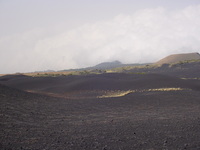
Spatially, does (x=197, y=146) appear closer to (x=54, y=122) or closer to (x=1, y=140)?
(x=1, y=140)

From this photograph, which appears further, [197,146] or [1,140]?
[1,140]

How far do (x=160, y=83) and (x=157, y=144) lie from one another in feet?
73.6

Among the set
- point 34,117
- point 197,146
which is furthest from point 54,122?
point 197,146

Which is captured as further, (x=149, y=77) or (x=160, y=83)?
(x=149, y=77)

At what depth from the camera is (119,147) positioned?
704 cm

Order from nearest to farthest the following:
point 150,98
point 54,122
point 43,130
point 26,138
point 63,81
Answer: point 26,138, point 43,130, point 54,122, point 150,98, point 63,81

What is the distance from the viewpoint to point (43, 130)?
973cm

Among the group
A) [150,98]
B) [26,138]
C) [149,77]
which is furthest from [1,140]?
[149,77]

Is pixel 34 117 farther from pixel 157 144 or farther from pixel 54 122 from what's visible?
pixel 157 144

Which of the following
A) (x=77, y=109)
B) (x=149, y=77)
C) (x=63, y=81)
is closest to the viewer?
(x=77, y=109)

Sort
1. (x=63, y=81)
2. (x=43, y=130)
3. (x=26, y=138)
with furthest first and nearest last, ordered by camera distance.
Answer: (x=63, y=81) < (x=43, y=130) < (x=26, y=138)

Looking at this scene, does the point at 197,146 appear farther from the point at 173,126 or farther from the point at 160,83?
the point at 160,83

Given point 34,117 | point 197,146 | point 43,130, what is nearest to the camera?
point 197,146

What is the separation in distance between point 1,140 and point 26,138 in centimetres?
82
